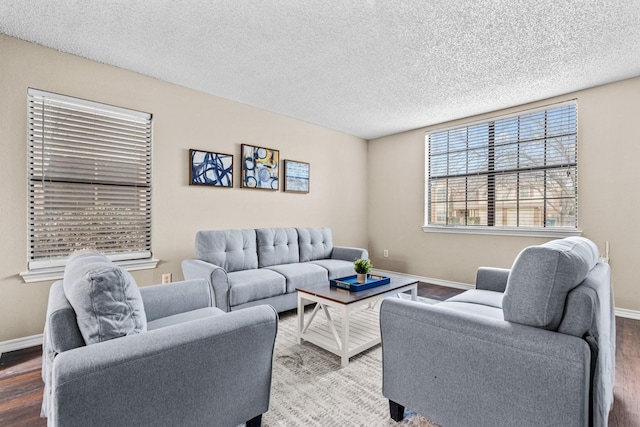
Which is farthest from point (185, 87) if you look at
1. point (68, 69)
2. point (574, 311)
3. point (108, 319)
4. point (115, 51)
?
point (574, 311)

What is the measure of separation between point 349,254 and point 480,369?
112 inches

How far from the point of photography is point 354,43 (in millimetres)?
2494

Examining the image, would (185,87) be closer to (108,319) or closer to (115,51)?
(115,51)

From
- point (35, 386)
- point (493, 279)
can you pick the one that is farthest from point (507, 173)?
point (35, 386)

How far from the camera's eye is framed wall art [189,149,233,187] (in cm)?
345

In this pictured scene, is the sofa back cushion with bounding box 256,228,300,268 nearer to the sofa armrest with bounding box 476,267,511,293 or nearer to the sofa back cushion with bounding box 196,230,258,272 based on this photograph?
the sofa back cushion with bounding box 196,230,258,272

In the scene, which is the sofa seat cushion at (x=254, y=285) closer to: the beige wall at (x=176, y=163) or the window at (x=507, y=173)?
the beige wall at (x=176, y=163)

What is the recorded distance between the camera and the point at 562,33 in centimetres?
231

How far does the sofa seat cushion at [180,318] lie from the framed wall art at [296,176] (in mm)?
2553

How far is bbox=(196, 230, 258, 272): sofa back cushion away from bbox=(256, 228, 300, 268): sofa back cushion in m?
0.09

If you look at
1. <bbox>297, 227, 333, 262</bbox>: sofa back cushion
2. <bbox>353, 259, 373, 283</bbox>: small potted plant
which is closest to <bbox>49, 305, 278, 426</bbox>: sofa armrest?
<bbox>353, 259, 373, 283</bbox>: small potted plant

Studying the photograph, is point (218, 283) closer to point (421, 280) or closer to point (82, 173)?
point (82, 173)

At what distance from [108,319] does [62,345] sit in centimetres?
17

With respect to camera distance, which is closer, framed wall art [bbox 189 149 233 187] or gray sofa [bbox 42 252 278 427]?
gray sofa [bbox 42 252 278 427]
